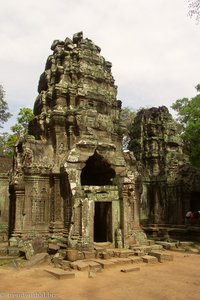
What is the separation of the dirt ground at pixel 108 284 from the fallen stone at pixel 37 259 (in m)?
0.30

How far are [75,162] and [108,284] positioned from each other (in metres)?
5.20

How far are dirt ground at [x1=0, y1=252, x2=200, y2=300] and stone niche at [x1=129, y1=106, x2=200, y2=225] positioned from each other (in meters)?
8.12

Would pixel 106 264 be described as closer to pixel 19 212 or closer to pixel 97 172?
pixel 19 212

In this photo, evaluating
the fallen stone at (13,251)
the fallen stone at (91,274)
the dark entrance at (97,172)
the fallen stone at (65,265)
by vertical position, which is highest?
the dark entrance at (97,172)

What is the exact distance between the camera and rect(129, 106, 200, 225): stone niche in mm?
17016

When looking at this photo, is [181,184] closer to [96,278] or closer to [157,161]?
[157,161]

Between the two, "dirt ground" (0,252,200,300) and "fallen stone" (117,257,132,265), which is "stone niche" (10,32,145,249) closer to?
"fallen stone" (117,257,132,265)

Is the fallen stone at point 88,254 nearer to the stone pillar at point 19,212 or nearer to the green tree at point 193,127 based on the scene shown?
the stone pillar at point 19,212

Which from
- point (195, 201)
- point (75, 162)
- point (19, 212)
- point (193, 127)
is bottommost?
point (19, 212)

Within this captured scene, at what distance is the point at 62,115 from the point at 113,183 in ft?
11.4

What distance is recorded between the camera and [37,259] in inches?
372

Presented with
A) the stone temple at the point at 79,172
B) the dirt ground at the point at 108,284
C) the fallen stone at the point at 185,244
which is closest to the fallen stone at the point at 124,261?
the dirt ground at the point at 108,284

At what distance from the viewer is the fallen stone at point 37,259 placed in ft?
30.2

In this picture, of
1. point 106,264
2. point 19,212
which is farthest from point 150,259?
point 19,212
